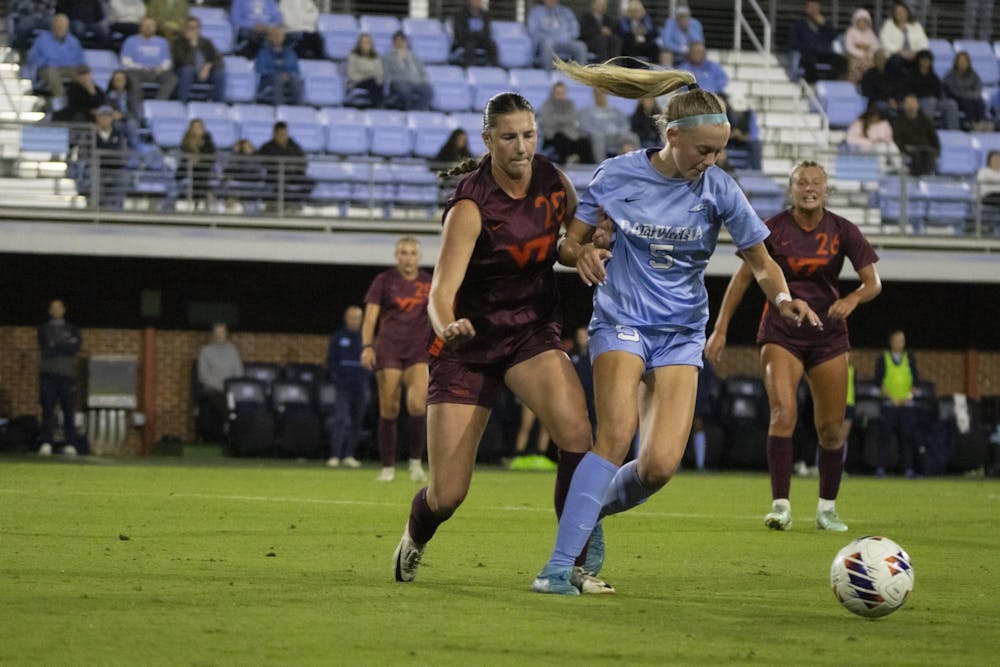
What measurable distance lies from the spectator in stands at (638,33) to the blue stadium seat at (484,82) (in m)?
1.82

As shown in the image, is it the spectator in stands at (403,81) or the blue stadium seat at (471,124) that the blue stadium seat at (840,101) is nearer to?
the blue stadium seat at (471,124)

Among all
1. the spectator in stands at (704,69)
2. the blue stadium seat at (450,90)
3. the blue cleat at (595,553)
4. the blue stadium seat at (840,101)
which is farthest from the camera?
the blue stadium seat at (840,101)

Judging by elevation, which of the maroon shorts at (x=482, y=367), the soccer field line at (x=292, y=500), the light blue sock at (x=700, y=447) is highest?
the maroon shorts at (x=482, y=367)

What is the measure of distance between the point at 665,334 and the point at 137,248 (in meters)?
15.4

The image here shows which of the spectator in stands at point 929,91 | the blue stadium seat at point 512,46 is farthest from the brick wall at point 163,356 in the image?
the spectator in stands at point 929,91

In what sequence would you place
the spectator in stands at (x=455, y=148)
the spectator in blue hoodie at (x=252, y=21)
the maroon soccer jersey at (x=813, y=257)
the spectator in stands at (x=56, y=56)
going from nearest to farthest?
the maroon soccer jersey at (x=813, y=257)
the spectator in stands at (x=455, y=148)
the spectator in stands at (x=56, y=56)
the spectator in blue hoodie at (x=252, y=21)

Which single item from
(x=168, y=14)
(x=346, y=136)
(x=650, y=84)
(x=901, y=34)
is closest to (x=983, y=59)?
(x=901, y=34)

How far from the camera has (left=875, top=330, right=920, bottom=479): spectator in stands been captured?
75.0 feet

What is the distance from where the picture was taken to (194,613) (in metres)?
6.08

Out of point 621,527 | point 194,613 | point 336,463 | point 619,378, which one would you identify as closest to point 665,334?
point 619,378

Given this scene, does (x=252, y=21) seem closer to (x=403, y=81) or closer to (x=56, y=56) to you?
(x=403, y=81)

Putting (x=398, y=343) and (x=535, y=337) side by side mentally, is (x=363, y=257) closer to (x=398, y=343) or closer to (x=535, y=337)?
(x=398, y=343)

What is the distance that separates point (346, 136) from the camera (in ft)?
76.3

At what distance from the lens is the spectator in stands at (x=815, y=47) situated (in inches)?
1053
